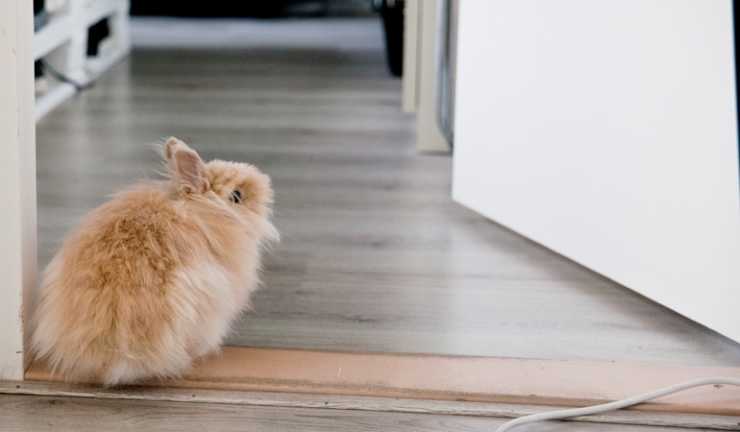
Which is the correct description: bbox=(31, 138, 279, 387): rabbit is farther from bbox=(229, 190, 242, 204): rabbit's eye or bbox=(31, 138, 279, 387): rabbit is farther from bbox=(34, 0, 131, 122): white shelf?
bbox=(34, 0, 131, 122): white shelf

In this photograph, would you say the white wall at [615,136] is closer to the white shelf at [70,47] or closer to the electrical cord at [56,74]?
the white shelf at [70,47]

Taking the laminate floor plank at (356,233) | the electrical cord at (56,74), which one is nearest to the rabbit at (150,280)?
the laminate floor plank at (356,233)

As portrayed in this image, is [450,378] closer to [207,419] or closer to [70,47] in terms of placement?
[207,419]

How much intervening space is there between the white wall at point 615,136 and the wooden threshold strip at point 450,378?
25 centimetres

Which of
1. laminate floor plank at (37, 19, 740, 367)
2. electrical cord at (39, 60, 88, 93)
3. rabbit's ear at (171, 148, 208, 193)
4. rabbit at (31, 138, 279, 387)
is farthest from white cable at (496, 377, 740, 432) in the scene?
electrical cord at (39, 60, 88, 93)

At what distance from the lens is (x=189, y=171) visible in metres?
1.25

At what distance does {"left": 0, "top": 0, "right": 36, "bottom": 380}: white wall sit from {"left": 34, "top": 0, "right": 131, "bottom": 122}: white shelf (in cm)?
195

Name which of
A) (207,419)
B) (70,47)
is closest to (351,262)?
(207,419)

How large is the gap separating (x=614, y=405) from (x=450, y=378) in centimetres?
25

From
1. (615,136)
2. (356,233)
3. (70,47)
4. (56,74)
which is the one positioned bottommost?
(356,233)

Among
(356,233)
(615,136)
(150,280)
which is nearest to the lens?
(150,280)

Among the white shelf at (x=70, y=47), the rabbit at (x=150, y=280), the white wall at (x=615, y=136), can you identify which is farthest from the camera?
the white shelf at (x=70, y=47)

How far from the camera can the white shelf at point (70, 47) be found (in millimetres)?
3240

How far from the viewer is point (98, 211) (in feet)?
4.14
